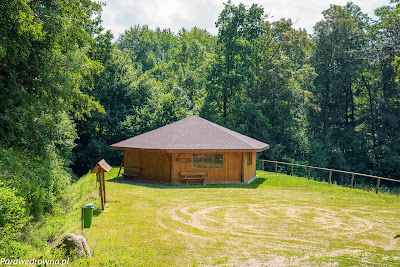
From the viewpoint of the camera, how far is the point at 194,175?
73.1 ft

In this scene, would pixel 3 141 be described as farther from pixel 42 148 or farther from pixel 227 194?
pixel 227 194

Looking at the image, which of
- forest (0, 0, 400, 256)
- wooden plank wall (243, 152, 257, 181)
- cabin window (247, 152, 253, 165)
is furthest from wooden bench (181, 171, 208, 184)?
forest (0, 0, 400, 256)

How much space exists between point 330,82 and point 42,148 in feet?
121

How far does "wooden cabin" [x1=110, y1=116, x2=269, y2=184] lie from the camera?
2186cm

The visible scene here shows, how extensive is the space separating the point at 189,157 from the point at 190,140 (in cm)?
113

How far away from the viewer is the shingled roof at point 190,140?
21.8 m

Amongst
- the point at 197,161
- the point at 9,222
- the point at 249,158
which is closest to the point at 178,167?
the point at 197,161

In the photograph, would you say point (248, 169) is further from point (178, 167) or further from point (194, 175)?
point (178, 167)

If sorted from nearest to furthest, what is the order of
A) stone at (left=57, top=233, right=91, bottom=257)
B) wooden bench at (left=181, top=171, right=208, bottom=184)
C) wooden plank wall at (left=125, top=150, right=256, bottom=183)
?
stone at (left=57, top=233, right=91, bottom=257), wooden bench at (left=181, top=171, right=208, bottom=184), wooden plank wall at (left=125, top=150, right=256, bottom=183)

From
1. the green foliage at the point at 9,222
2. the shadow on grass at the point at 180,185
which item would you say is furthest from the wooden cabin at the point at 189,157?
the green foliage at the point at 9,222

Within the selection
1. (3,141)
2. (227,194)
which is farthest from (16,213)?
(227,194)

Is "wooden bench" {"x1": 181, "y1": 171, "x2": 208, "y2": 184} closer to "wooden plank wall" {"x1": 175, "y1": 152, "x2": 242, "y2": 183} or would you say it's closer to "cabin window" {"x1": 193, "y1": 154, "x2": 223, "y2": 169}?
"wooden plank wall" {"x1": 175, "y1": 152, "x2": 242, "y2": 183}

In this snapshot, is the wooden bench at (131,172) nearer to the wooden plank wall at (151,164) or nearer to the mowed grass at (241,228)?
the wooden plank wall at (151,164)

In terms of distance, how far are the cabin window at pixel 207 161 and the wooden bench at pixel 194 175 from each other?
42 centimetres
